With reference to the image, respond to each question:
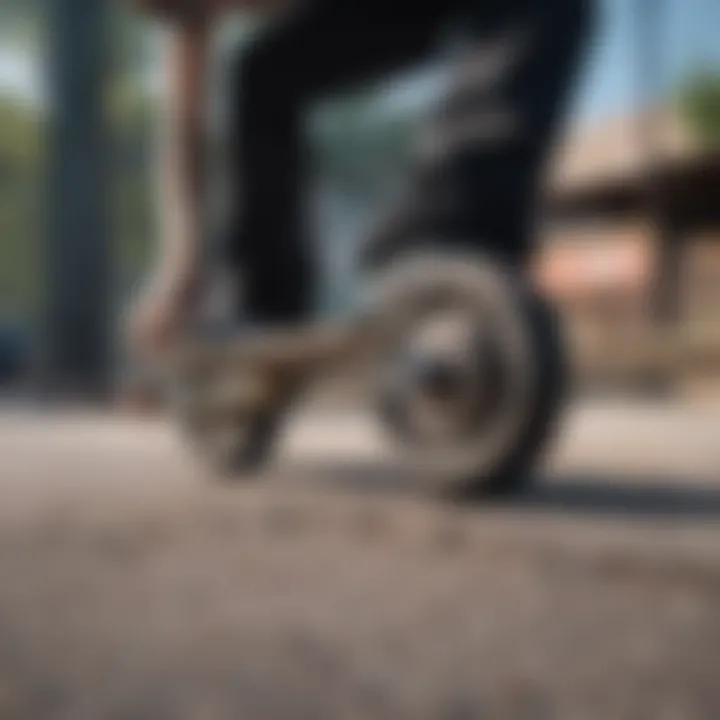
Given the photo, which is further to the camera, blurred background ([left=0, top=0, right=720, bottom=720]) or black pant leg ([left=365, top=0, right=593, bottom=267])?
black pant leg ([left=365, top=0, right=593, bottom=267])

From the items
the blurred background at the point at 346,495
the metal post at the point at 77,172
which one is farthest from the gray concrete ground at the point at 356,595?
the metal post at the point at 77,172

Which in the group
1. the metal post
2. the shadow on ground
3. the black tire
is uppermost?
the metal post

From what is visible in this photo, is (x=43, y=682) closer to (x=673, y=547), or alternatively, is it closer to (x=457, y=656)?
(x=457, y=656)

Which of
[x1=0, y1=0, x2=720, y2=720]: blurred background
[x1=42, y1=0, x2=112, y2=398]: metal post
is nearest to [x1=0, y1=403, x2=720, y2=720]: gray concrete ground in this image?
[x1=0, y1=0, x2=720, y2=720]: blurred background

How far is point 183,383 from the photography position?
0.91m

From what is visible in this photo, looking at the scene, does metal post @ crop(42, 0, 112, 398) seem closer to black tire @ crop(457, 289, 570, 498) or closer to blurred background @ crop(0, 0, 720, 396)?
blurred background @ crop(0, 0, 720, 396)

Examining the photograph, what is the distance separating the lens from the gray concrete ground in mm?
391

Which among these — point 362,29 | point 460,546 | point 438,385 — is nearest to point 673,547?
point 460,546

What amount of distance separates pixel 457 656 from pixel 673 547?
0.19 metres

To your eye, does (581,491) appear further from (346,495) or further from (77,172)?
(77,172)

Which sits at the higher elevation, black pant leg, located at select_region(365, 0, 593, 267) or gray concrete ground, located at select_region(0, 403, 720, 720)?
black pant leg, located at select_region(365, 0, 593, 267)

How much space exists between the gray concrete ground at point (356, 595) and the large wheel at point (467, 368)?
1.1 inches

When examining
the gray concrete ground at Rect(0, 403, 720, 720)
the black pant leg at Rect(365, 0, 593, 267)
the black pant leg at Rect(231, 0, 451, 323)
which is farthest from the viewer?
the black pant leg at Rect(231, 0, 451, 323)

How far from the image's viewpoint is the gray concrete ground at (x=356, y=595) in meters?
0.39
